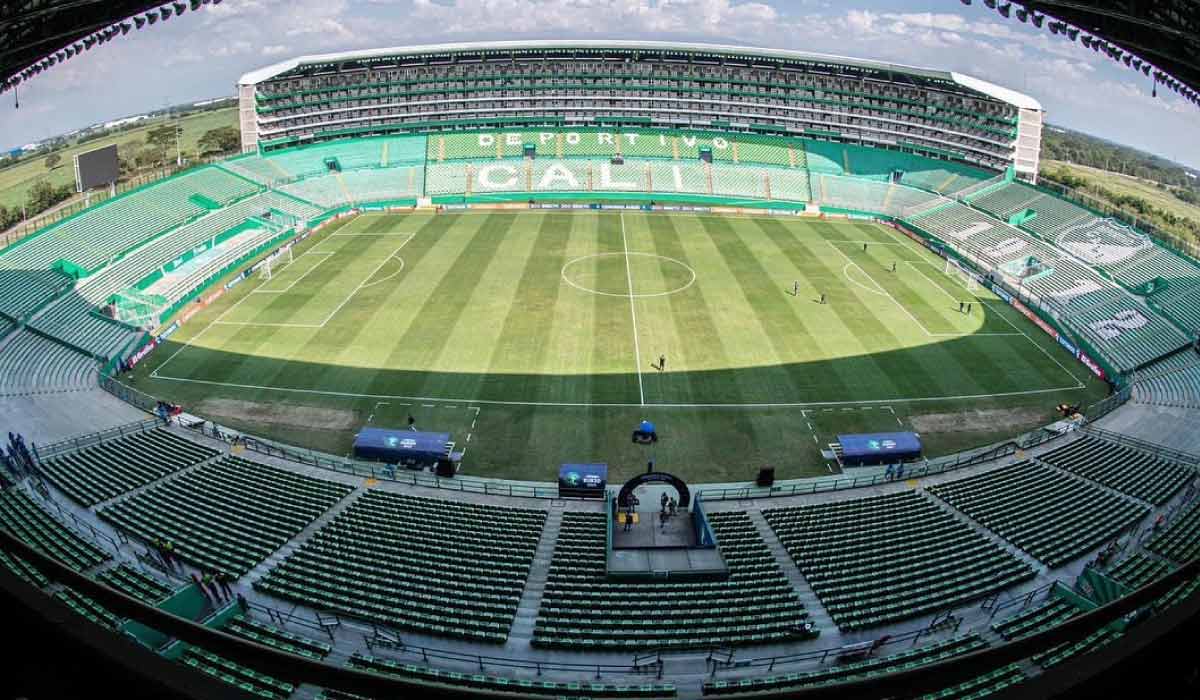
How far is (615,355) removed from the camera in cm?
4219

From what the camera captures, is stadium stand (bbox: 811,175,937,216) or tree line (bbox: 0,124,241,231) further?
stadium stand (bbox: 811,175,937,216)

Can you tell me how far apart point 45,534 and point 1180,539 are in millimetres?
34432

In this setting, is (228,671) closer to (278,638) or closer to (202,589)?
(278,638)

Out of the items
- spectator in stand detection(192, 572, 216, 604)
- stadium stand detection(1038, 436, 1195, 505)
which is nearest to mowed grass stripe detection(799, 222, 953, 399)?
stadium stand detection(1038, 436, 1195, 505)

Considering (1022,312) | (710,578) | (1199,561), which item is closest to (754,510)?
(710,578)

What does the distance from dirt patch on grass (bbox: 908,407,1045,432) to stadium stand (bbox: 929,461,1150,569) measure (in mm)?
5072

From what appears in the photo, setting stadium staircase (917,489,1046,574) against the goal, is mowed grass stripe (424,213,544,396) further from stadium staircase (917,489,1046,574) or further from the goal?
the goal

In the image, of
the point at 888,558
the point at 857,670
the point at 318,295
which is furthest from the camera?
the point at 318,295

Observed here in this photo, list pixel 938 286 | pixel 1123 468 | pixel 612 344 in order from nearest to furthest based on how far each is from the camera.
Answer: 1. pixel 1123 468
2. pixel 612 344
3. pixel 938 286

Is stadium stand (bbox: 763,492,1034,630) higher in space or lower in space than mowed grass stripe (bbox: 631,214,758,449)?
higher

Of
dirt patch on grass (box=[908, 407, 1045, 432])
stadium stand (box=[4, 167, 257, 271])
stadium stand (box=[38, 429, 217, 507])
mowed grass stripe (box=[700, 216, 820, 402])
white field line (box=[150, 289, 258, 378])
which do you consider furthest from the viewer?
stadium stand (box=[4, 167, 257, 271])

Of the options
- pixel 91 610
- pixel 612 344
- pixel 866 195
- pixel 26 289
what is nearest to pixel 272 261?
pixel 26 289

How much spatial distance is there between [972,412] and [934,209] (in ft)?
123

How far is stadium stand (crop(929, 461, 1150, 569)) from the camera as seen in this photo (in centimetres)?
2447
